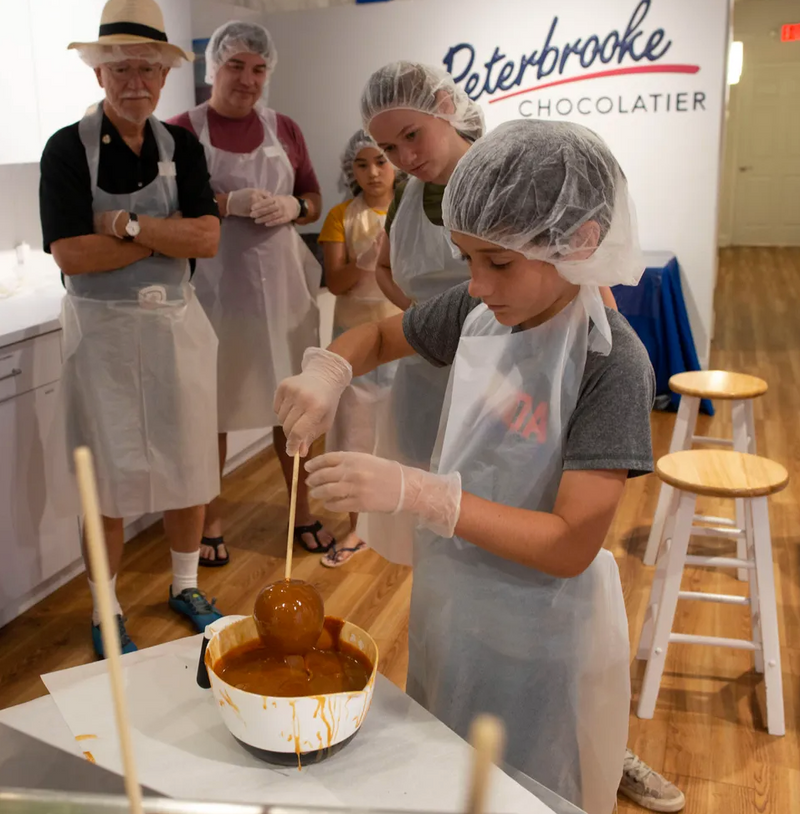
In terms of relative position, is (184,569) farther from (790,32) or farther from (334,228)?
(790,32)

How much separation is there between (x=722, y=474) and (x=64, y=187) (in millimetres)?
1779

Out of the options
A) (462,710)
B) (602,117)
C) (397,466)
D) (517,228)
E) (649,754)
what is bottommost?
(649,754)

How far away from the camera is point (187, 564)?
2.76 m

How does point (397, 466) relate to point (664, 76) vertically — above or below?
below

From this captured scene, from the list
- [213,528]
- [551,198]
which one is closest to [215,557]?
[213,528]

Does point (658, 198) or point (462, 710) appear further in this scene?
point (658, 198)

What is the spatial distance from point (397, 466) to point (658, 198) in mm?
4230

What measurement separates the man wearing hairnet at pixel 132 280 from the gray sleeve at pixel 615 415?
1492 millimetres

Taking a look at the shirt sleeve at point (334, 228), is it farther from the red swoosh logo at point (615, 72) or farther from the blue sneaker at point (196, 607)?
the red swoosh logo at point (615, 72)

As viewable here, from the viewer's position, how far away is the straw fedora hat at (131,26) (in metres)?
2.22

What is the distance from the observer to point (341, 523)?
3.54 metres

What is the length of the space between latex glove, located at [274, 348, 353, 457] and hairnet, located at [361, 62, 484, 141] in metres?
0.83

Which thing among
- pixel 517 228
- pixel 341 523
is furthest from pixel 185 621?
pixel 517 228

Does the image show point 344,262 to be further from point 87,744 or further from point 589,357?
point 87,744
